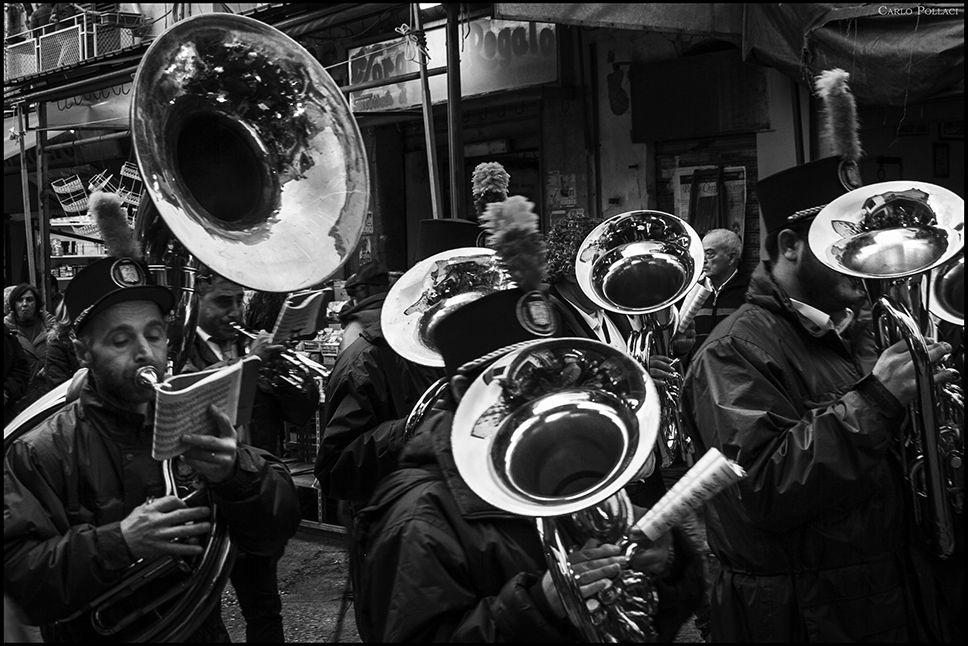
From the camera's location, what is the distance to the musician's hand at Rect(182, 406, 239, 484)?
7.61ft

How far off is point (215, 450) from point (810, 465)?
1.57m

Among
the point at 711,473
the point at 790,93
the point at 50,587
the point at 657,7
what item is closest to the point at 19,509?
the point at 50,587

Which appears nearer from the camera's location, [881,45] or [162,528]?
[162,528]

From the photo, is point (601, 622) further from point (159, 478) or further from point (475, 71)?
point (475, 71)

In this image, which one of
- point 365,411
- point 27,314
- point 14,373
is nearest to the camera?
point 365,411

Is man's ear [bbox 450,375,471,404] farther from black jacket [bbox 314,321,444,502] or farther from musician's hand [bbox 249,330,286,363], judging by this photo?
black jacket [bbox 314,321,444,502]

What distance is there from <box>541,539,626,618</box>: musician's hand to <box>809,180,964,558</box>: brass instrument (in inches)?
46.6

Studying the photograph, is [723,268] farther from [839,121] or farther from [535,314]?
[535,314]

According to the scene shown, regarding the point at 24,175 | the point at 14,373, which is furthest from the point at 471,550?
the point at 24,175

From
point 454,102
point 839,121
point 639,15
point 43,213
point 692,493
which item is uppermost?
point 639,15

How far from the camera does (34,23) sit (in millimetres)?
18312

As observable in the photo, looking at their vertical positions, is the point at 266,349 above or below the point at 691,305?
above

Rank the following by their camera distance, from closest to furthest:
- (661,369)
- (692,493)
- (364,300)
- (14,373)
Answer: (692,493), (661,369), (364,300), (14,373)

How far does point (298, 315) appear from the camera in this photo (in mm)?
2607
